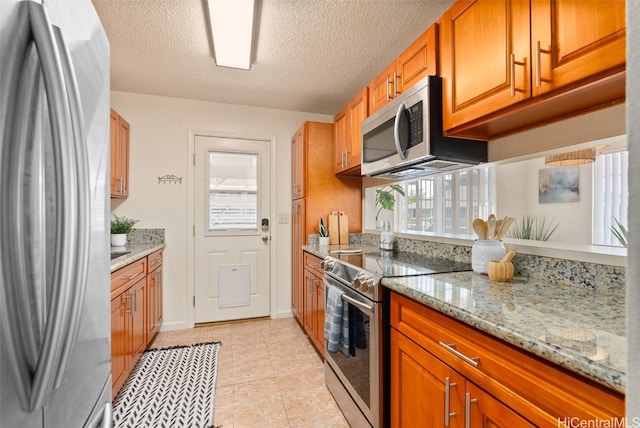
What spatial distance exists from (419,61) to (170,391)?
2.57 m

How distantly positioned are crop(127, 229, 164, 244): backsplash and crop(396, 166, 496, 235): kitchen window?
2.38 metres

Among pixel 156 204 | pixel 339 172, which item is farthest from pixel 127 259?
pixel 339 172

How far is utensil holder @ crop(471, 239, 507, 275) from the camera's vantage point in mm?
1338

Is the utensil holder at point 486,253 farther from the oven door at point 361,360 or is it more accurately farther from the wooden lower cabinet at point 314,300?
the wooden lower cabinet at point 314,300

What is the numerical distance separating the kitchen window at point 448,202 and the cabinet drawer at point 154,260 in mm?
2144

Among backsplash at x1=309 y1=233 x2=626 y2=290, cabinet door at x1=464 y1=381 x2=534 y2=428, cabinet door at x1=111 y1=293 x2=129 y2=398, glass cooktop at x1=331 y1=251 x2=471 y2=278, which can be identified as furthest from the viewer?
cabinet door at x1=111 y1=293 x2=129 y2=398

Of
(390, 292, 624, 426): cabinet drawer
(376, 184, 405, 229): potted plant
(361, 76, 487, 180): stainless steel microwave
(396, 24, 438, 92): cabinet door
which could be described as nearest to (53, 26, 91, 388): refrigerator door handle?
(390, 292, 624, 426): cabinet drawer

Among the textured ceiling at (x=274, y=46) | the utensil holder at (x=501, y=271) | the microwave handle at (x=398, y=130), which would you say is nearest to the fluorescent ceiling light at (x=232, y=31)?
the textured ceiling at (x=274, y=46)

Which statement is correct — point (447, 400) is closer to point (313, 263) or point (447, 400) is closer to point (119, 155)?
point (313, 263)

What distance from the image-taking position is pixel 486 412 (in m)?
0.81

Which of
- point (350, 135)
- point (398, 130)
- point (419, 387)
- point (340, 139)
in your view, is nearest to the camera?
point (419, 387)

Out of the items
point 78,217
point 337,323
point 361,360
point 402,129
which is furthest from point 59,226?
point 402,129

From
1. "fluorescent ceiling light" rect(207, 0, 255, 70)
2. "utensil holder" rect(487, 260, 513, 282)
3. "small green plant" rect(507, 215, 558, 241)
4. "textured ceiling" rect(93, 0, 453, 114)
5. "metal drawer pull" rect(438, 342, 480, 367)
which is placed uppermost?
"textured ceiling" rect(93, 0, 453, 114)

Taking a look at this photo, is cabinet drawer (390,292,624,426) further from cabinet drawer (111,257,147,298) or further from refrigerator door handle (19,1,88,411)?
cabinet drawer (111,257,147,298)
